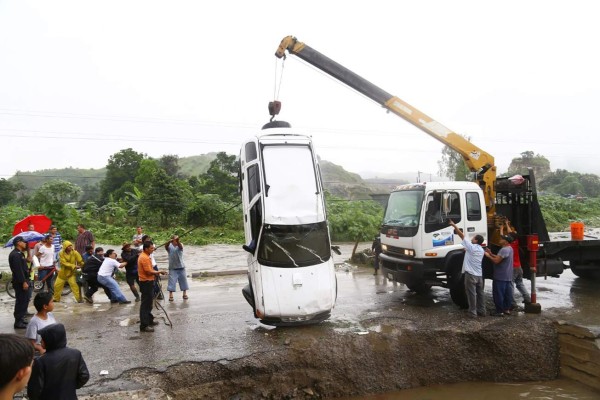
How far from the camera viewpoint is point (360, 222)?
2389 centimetres

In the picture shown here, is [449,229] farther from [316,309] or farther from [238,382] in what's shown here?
[238,382]

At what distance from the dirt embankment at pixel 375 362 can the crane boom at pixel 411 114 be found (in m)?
3.19

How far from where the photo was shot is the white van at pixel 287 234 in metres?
6.80

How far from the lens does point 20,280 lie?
24.8ft

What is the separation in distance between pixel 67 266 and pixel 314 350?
643cm

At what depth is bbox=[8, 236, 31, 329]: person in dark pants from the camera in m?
7.55

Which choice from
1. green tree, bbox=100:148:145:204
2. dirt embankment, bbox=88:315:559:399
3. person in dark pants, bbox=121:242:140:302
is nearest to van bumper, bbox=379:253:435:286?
dirt embankment, bbox=88:315:559:399

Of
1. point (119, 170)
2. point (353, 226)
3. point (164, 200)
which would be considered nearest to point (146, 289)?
point (353, 226)

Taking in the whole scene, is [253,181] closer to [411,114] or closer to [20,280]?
[20,280]

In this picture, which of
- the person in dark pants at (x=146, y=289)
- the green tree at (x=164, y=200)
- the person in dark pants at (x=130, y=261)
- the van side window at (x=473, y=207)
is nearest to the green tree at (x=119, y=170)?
the green tree at (x=164, y=200)

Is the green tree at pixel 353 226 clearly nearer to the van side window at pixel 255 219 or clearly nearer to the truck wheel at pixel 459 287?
the truck wheel at pixel 459 287

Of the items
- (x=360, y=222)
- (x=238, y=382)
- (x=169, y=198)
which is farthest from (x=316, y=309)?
(x=169, y=198)

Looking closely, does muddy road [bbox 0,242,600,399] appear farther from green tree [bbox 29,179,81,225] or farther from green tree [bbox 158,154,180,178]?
green tree [bbox 158,154,180,178]

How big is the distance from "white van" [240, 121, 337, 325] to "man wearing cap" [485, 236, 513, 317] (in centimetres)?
346
